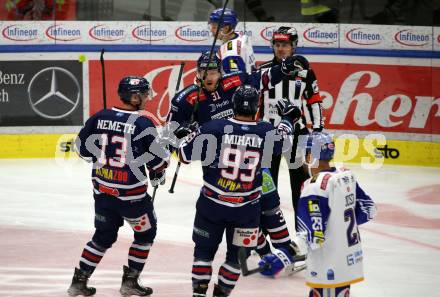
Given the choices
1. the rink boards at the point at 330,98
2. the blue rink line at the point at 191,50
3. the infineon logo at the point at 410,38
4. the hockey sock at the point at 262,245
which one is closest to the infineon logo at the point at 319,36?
the blue rink line at the point at 191,50

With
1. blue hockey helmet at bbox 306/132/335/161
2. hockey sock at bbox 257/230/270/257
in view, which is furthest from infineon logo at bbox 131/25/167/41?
blue hockey helmet at bbox 306/132/335/161

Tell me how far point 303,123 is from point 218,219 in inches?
93.9

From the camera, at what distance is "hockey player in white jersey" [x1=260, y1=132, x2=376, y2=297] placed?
209 inches

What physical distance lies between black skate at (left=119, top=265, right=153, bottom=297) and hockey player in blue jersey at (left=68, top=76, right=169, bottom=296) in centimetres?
22

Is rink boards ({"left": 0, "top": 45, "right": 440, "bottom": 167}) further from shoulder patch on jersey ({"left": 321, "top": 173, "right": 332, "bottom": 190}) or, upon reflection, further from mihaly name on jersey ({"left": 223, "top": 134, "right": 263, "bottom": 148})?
shoulder patch on jersey ({"left": 321, "top": 173, "right": 332, "bottom": 190})

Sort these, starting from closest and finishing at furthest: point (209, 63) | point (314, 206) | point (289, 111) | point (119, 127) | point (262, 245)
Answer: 1. point (314, 206)
2. point (119, 127)
3. point (289, 111)
4. point (209, 63)
5. point (262, 245)

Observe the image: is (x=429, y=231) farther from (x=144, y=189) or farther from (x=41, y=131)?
(x=41, y=131)

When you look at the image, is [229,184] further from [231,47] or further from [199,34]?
[199,34]

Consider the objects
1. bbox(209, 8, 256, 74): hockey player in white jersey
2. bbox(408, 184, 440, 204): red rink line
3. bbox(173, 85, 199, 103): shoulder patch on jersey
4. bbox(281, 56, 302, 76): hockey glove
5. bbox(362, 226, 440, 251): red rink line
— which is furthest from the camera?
bbox(408, 184, 440, 204): red rink line

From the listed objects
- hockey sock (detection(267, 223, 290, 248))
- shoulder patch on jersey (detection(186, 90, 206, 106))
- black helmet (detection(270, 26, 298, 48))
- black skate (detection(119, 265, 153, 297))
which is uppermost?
black helmet (detection(270, 26, 298, 48))

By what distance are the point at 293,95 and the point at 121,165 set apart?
Answer: 218 centimetres

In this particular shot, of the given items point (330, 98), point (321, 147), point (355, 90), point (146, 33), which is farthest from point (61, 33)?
point (321, 147)

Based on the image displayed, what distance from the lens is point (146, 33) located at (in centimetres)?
1241

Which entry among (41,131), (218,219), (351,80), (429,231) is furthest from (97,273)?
(351,80)
